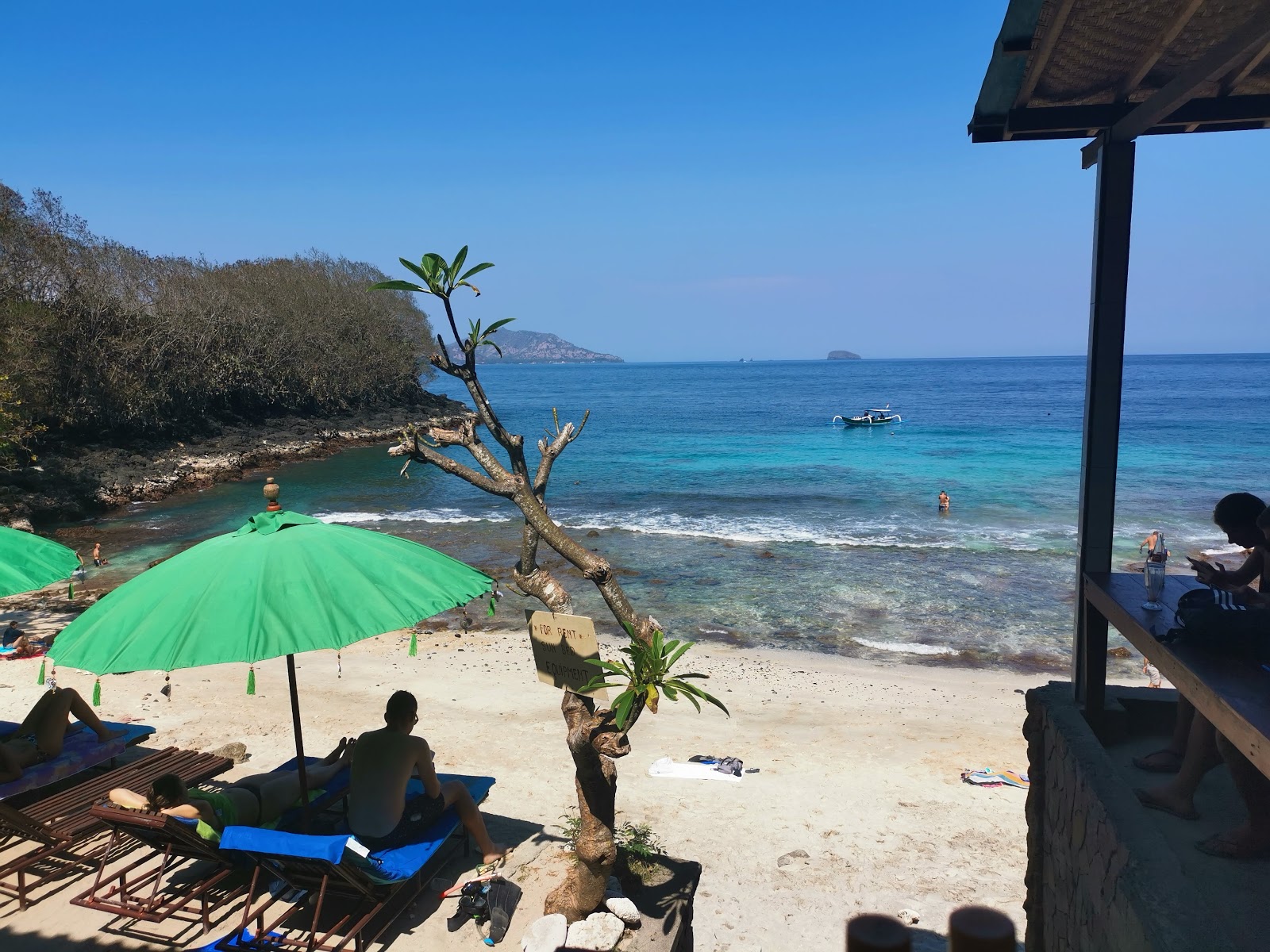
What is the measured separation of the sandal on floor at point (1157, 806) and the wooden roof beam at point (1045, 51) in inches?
132

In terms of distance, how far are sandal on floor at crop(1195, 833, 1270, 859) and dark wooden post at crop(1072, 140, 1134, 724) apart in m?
0.98

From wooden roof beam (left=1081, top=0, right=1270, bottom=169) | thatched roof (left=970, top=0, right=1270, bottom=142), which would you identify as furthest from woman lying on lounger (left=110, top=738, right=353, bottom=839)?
wooden roof beam (left=1081, top=0, right=1270, bottom=169)

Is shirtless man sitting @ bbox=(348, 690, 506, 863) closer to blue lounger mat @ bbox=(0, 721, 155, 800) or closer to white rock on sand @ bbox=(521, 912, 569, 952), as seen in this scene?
white rock on sand @ bbox=(521, 912, 569, 952)

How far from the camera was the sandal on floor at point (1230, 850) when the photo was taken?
3.21m

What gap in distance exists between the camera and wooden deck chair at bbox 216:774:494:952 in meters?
4.57

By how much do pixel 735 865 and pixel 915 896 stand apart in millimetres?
1350

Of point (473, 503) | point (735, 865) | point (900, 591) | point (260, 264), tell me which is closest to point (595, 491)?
point (473, 503)

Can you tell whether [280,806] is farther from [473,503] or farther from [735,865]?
[473,503]

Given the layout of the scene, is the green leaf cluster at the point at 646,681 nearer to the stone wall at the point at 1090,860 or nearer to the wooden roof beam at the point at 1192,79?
the stone wall at the point at 1090,860

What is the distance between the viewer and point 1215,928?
2.62m

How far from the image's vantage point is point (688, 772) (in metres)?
8.40

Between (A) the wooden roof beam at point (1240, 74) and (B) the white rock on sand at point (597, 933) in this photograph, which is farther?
(B) the white rock on sand at point (597, 933)

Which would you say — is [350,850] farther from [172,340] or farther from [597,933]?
[172,340]

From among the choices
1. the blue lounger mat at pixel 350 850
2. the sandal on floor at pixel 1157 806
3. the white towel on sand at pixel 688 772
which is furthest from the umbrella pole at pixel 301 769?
the sandal on floor at pixel 1157 806
